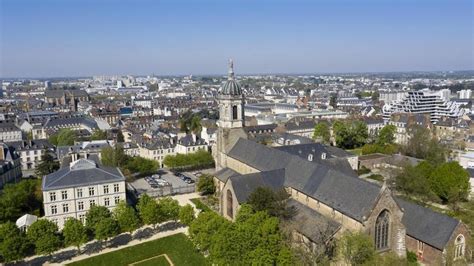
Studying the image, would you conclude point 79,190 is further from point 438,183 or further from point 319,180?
point 438,183

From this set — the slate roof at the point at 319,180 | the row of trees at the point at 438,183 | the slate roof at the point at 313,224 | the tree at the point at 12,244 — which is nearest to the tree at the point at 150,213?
the tree at the point at 12,244

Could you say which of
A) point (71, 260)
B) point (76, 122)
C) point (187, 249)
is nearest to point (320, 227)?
point (187, 249)

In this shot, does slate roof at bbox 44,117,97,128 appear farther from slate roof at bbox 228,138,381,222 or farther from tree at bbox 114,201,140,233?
tree at bbox 114,201,140,233

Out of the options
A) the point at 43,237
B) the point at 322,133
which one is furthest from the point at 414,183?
the point at 322,133

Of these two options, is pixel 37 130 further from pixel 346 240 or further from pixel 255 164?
pixel 346 240

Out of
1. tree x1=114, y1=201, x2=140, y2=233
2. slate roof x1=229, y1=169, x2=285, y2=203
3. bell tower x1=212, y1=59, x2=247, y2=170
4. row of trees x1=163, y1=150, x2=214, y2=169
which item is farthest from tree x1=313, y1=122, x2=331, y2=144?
tree x1=114, y1=201, x2=140, y2=233

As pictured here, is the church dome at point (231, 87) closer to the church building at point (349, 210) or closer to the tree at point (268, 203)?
the church building at point (349, 210)
